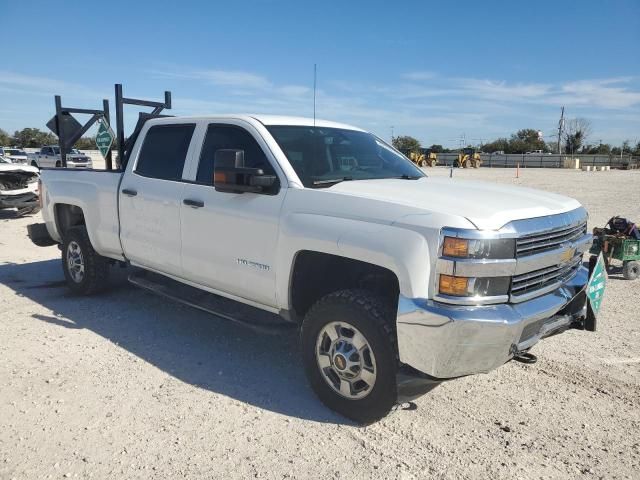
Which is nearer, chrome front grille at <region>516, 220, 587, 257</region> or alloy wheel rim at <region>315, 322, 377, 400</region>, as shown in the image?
chrome front grille at <region>516, 220, 587, 257</region>

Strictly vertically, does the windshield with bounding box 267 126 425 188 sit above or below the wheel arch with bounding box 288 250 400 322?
above

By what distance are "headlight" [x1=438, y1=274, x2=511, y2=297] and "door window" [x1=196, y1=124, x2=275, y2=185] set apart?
1.62 m

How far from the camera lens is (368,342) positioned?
3.21 metres

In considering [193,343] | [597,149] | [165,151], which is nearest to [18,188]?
[165,151]

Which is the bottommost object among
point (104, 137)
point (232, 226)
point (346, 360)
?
point (346, 360)

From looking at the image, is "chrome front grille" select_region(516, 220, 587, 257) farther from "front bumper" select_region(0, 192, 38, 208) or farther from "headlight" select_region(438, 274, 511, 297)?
"front bumper" select_region(0, 192, 38, 208)

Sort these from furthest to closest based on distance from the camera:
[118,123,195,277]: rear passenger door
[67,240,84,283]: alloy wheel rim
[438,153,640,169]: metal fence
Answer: [438,153,640,169]: metal fence < [67,240,84,283]: alloy wheel rim < [118,123,195,277]: rear passenger door

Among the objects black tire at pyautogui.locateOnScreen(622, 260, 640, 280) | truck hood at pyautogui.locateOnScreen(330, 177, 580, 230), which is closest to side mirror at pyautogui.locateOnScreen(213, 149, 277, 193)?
truck hood at pyautogui.locateOnScreen(330, 177, 580, 230)

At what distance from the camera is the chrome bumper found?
2830 mm

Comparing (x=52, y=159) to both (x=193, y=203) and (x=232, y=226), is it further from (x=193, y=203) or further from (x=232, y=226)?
(x=232, y=226)

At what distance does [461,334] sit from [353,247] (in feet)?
2.71

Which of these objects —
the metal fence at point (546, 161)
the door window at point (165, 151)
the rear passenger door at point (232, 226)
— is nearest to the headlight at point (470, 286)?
the rear passenger door at point (232, 226)

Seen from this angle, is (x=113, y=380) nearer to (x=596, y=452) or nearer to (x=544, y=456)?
(x=544, y=456)

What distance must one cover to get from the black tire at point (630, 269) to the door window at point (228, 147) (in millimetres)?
5471
